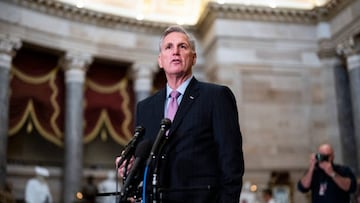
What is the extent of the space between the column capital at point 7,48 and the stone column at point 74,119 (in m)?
1.91

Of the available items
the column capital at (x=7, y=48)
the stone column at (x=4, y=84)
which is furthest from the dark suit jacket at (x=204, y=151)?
the column capital at (x=7, y=48)

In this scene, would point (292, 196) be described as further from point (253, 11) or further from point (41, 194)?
point (41, 194)

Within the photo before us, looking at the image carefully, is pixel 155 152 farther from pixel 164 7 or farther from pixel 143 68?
pixel 164 7

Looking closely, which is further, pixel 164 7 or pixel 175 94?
pixel 164 7

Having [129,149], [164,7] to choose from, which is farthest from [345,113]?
[129,149]

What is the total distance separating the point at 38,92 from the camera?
16.0 metres

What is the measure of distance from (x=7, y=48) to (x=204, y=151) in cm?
1220

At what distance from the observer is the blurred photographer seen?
676 centimetres

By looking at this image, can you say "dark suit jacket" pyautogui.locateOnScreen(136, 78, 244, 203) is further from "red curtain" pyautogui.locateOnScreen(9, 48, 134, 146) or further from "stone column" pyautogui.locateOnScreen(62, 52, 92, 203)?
"red curtain" pyautogui.locateOnScreen(9, 48, 134, 146)

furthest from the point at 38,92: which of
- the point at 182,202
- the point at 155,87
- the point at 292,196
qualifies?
the point at 182,202

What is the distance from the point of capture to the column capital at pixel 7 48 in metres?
13.9

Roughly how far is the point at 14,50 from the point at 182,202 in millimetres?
12540

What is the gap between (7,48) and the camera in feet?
45.9

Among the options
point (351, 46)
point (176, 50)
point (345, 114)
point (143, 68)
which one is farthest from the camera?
point (143, 68)
